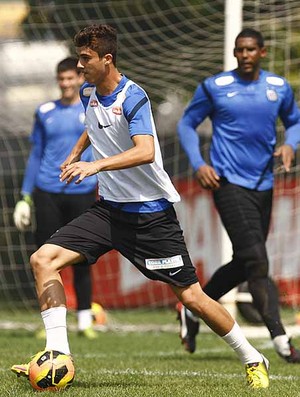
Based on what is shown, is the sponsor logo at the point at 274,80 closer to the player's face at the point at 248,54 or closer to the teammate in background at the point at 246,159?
the teammate in background at the point at 246,159

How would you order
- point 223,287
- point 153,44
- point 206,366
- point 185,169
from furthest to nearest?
point 185,169 → point 153,44 → point 223,287 → point 206,366

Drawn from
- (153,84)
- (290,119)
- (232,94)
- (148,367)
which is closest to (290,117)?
(290,119)

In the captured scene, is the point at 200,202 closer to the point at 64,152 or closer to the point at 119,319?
the point at 119,319

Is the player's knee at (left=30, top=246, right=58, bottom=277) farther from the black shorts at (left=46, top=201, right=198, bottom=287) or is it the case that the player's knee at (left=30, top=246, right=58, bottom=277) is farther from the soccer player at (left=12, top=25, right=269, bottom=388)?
the black shorts at (left=46, top=201, right=198, bottom=287)

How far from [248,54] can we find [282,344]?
194cm

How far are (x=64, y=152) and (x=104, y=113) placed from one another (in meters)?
3.51

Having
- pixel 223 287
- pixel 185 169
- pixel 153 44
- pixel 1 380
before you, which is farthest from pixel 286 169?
pixel 185 169

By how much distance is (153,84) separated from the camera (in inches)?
477

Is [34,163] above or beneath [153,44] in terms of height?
beneath

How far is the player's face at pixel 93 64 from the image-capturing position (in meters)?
5.66

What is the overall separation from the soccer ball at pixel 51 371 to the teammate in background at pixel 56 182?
12.3 feet

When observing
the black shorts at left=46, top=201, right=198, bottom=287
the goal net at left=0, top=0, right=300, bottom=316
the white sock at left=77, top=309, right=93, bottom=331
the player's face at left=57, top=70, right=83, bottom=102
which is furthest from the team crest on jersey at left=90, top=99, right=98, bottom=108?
the goal net at left=0, top=0, right=300, bottom=316

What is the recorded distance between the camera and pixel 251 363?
19.3ft

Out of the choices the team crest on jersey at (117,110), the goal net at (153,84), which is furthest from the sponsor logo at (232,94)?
the goal net at (153,84)
